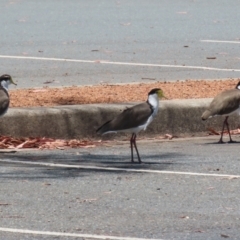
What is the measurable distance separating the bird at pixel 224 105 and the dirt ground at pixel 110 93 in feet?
3.02

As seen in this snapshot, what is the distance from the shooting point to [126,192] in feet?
32.2

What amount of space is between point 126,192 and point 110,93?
170 inches

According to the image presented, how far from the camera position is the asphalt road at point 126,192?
8422 mm

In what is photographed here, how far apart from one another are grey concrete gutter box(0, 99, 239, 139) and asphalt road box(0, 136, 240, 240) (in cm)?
36

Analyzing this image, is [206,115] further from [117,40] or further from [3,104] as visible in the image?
[117,40]

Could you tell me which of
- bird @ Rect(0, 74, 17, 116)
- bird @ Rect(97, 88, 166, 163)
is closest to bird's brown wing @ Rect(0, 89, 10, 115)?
bird @ Rect(0, 74, 17, 116)

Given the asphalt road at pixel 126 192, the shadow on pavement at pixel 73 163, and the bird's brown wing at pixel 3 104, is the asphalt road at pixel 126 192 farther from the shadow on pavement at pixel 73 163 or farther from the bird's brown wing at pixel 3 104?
the bird's brown wing at pixel 3 104

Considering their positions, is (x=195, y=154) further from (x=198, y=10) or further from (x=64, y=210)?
→ (x=198, y=10)

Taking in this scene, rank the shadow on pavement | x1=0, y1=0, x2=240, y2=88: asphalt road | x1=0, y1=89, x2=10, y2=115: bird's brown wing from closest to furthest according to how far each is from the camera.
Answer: the shadow on pavement, x1=0, y1=89, x2=10, y2=115: bird's brown wing, x1=0, y1=0, x2=240, y2=88: asphalt road

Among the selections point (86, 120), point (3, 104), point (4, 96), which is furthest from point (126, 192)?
point (86, 120)

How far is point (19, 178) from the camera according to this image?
10469 mm

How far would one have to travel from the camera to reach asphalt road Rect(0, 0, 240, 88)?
16.1m

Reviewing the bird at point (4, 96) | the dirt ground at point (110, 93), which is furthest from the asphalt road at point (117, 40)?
the bird at point (4, 96)

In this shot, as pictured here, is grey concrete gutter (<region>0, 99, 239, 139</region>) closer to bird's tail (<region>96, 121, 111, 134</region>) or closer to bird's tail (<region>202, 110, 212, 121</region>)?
bird's tail (<region>202, 110, 212, 121</region>)
